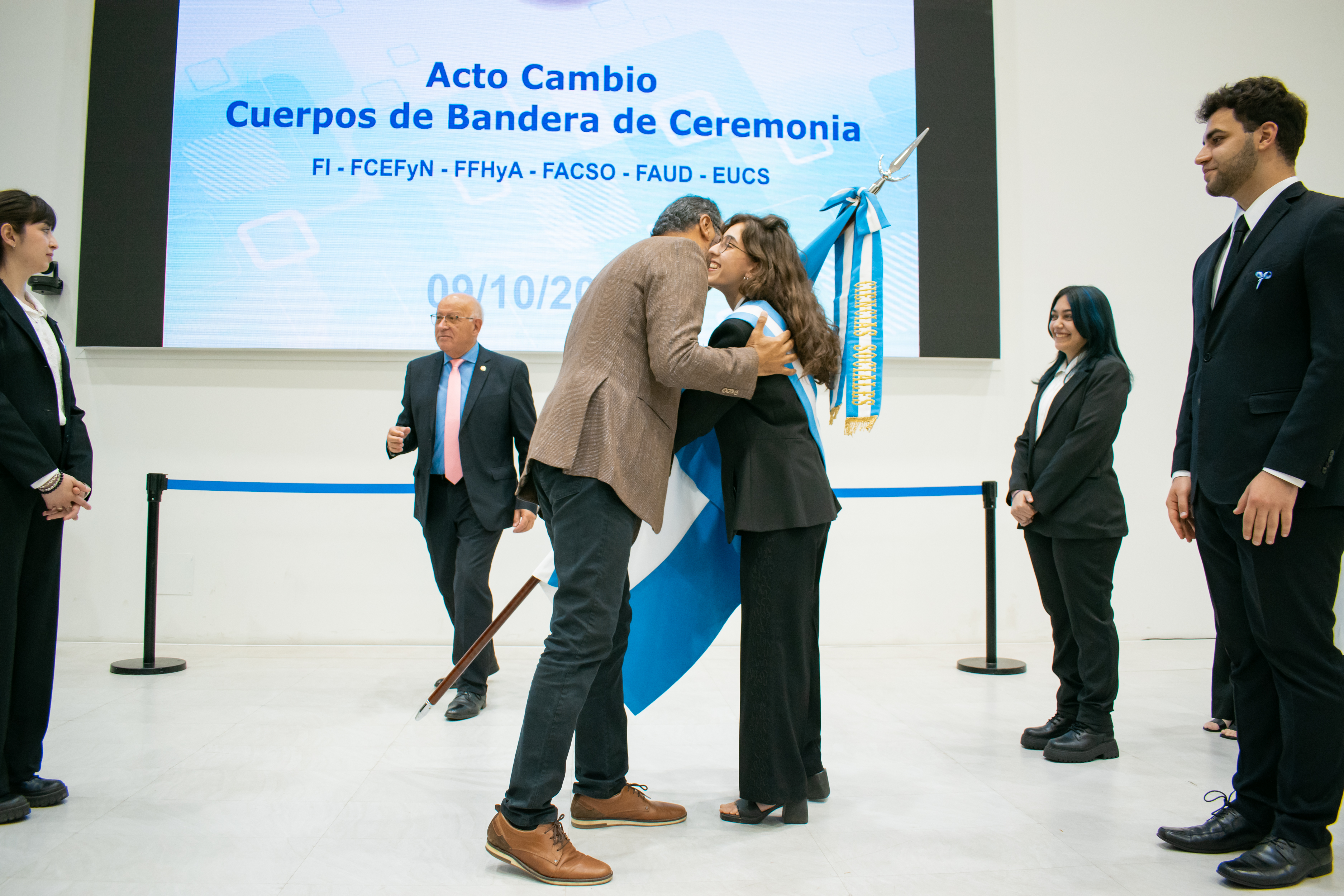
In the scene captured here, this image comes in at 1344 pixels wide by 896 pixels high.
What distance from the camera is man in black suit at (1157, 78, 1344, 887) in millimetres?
1698

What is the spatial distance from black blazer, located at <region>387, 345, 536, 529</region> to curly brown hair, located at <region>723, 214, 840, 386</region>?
1401mm

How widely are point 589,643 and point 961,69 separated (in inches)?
160

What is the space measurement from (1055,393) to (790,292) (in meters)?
1.34

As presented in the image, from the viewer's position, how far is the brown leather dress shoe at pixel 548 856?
1.72 metres

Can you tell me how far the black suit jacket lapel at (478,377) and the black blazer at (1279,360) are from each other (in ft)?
7.75

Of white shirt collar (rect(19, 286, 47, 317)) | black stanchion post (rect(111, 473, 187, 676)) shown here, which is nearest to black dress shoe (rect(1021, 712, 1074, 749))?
white shirt collar (rect(19, 286, 47, 317))

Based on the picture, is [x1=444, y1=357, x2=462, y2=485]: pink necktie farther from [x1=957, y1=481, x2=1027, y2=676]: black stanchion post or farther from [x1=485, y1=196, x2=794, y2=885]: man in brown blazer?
[x1=957, y1=481, x2=1027, y2=676]: black stanchion post

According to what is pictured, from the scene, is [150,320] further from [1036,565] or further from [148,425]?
[1036,565]

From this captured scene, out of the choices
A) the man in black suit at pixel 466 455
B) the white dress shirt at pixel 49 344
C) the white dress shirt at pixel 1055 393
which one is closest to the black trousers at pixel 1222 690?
the white dress shirt at pixel 1055 393

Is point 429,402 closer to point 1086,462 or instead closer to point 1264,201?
point 1086,462

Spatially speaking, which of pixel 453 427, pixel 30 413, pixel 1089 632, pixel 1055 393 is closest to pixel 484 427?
pixel 453 427

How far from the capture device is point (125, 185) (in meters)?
4.29

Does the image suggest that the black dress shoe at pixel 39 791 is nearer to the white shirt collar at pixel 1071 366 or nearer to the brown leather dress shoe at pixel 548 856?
the brown leather dress shoe at pixel 548 856

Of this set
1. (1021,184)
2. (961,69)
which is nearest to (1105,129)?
(1021,184)
